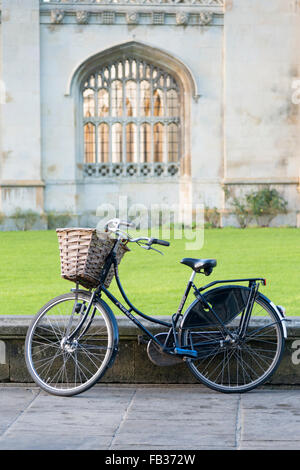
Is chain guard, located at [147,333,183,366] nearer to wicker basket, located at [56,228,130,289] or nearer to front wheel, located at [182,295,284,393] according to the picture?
front wheel, located at [182,295,284,393]

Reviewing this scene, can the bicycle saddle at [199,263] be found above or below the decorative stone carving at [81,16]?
below

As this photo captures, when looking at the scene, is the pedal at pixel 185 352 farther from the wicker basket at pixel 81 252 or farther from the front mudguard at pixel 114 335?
the wicker basket at pixel 81 252

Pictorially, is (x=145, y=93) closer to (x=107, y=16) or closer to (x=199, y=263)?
(x=107, y=16)

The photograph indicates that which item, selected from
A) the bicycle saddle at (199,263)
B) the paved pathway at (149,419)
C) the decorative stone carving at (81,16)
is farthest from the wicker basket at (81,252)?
the decorative stone carving at (81,16)

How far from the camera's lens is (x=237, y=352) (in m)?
5.29

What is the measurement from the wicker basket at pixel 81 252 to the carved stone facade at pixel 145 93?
1557cm

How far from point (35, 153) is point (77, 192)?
143cm

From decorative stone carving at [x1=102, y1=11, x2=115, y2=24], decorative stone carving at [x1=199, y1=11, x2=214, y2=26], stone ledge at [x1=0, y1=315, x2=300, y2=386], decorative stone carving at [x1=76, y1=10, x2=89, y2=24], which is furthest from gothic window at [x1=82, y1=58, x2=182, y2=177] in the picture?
stone ledge at [x1=0, y1=315, x2=300, y2=386]

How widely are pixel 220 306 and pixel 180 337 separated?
1.04ft

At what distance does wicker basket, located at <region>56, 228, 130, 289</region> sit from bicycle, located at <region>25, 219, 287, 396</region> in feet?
0.33

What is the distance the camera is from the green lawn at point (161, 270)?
8539 millimetres

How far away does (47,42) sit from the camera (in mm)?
20250
